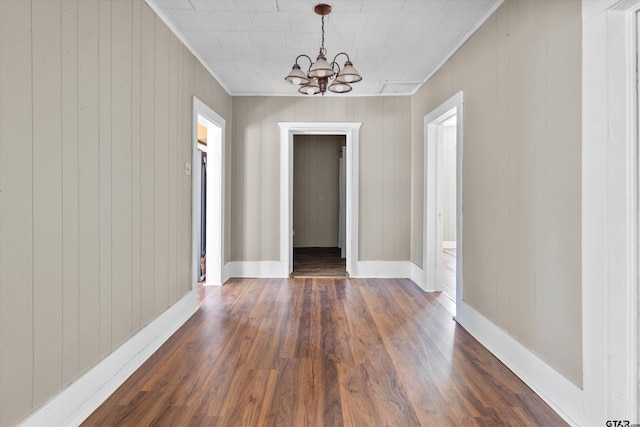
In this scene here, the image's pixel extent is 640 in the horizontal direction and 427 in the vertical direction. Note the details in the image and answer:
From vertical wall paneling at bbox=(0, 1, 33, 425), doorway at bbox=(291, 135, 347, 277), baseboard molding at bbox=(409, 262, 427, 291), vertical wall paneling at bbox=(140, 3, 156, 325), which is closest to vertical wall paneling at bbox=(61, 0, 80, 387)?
vertical wall paneling at bbox=(0, 1, 33, 425)

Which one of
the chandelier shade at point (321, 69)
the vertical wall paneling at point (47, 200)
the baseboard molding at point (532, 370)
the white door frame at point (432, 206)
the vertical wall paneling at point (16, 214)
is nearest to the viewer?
the vertical wall paneling at point (16, 214)

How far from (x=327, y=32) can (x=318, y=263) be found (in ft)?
13.1

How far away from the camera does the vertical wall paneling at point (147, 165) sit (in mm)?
2611

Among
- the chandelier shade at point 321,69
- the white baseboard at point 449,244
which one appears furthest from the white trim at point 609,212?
the white baseboard at point 449,244

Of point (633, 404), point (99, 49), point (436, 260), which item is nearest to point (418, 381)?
point (633, 404)

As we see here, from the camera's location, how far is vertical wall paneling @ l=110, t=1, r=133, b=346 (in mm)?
2234

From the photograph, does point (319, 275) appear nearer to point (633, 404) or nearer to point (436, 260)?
point (436, 260)

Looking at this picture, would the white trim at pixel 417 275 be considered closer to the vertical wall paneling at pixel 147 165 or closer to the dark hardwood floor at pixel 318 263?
the dark hardwood floor at pixel 318 263

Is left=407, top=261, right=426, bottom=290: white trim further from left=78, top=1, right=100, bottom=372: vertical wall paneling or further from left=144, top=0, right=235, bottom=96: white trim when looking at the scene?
left=78, top=1, right=100, bottom=372: vertical wall paneling

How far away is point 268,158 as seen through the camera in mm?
5160

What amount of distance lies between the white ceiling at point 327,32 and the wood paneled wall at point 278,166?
2.62 ft

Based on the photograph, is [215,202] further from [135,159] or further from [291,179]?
[135,159]

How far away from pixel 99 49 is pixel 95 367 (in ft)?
5.78

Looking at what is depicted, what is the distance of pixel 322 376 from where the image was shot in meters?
2.32
